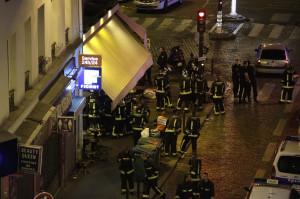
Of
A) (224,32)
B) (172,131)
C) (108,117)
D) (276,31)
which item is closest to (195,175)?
(172,131)

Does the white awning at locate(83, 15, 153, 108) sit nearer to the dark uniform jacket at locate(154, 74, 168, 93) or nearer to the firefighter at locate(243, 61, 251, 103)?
the dark uniform jacket at locate(154, 74, 168, 93)

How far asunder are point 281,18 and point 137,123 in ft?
86.3

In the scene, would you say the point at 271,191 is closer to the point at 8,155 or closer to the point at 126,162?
the point at 126,162

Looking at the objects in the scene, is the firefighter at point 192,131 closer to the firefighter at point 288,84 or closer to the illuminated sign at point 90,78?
the illuminated sign at point 90,78

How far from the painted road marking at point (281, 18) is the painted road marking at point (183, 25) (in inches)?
200

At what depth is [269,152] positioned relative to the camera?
3125cm

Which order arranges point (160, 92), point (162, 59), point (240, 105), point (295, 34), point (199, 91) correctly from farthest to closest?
point (295, 34) → point (162, 59) → point (240, 105) → point (199, 91) → point (160, 92)

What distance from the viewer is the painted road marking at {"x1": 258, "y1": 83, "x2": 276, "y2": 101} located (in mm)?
38513

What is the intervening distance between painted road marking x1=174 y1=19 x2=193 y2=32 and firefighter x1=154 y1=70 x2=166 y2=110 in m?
15.7

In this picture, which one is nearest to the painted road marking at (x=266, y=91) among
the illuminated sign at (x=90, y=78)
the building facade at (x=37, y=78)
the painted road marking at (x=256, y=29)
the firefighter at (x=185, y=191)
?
the painted road marking at (x=256, y=29)

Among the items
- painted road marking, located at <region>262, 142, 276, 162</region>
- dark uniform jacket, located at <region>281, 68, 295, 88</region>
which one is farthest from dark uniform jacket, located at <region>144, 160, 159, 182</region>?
dark uniform jacket, located at <region>281, 68, 295, 88</region>

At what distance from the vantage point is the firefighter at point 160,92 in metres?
35.6

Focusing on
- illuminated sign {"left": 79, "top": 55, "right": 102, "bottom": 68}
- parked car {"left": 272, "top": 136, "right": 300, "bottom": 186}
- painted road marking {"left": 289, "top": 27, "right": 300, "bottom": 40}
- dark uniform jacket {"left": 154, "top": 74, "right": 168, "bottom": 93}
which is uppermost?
painted road marking {"left": 289, "top": 27, "right": 300, "bottom": 40}

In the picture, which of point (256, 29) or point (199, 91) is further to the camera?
point (256, 29)
